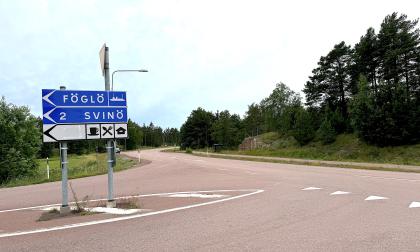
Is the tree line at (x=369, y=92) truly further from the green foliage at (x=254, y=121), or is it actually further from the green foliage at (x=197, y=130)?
the green foliage at (x=197, y=130)

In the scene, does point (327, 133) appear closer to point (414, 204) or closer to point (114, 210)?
point (414, 204)

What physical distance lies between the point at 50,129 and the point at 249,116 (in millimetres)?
99067

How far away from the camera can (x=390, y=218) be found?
7.99m

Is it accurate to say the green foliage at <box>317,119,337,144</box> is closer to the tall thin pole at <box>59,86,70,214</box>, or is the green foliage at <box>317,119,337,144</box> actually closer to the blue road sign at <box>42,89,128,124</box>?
the blue road sign at <box>42,89,128,124</box>

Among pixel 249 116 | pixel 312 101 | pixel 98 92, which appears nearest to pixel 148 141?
pixel 249 116

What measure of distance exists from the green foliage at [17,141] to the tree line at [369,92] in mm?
35575

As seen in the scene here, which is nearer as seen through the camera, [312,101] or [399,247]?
[399,247]

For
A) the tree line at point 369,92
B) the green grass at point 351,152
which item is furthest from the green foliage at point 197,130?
the green grass at point 351,152

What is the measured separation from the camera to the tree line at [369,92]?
43.9 m

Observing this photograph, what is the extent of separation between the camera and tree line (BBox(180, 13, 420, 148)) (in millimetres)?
43906

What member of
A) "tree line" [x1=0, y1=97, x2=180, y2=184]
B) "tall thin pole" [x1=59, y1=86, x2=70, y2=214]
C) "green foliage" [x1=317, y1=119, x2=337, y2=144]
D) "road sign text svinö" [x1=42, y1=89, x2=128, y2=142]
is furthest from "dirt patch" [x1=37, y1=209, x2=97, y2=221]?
Answer: "green foliage" [x1=317, y1=119, x2=337, y2=144]

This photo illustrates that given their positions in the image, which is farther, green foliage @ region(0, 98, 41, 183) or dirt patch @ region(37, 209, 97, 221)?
green foliage @ region(0, 98, 41, 183)

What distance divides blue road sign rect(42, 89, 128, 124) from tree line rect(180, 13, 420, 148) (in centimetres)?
3886

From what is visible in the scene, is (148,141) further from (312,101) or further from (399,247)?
(399,247)
